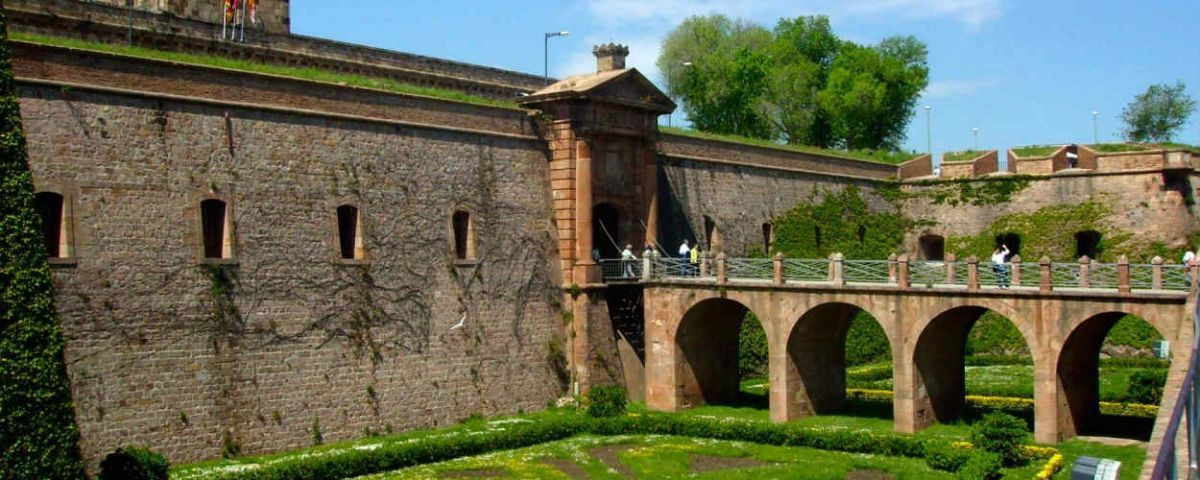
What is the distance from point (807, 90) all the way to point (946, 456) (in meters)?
38.2

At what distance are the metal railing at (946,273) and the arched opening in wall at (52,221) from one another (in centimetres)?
1498

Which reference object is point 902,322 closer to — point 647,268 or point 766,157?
point 647,268

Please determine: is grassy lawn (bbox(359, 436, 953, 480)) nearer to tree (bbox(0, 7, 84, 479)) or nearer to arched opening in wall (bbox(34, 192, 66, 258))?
arched opening in wall (bbox(34, 192, 66, 258))

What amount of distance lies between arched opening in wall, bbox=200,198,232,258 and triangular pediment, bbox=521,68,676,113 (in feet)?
33.3

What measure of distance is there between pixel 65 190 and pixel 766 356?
74.8 feet

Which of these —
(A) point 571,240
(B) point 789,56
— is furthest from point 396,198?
(B) point 789,56

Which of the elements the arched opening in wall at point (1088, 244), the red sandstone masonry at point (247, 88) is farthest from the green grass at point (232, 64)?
the arched opening in wall at point (1088, 244)

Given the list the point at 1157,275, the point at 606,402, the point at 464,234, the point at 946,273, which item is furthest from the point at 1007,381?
the point at 464,234

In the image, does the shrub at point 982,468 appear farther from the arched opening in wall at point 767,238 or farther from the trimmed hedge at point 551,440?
the arched opening in wall at point 767,238

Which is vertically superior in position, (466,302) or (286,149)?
(286,149)

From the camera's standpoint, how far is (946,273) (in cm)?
3123

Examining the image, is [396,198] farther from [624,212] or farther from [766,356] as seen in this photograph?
[766,356]

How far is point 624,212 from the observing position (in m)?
36.6

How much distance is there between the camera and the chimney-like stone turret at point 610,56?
36.4 meters
